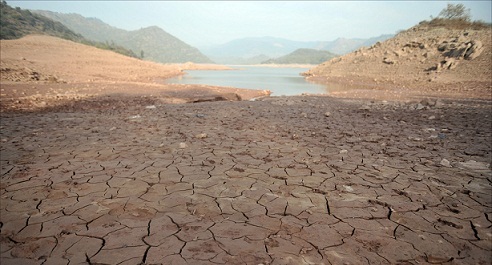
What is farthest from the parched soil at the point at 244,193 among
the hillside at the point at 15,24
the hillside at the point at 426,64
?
the hillside at the point at 15,24

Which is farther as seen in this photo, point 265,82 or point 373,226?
point 265,82

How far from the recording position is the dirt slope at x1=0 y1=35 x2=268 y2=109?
331 inches

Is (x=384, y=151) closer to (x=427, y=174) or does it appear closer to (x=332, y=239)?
(x=427, y=174)

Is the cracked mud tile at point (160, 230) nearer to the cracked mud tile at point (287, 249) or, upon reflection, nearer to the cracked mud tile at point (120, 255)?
the cracked mud tile at point (120, 255)

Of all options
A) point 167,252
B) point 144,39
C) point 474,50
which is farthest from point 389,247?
point 144,39

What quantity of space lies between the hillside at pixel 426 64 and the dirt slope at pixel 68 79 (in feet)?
33.2

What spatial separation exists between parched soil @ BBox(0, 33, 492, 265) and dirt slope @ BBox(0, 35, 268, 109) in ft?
14.1

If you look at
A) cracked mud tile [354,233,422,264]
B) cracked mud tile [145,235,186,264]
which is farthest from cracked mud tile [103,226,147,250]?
cracked mud tile [354,233,422,264]

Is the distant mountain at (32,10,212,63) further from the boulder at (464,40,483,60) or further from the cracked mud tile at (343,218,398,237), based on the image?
the cracked mud tile at (343,218,398,237)

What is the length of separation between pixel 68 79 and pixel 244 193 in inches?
602

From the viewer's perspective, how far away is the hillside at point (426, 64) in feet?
46.4

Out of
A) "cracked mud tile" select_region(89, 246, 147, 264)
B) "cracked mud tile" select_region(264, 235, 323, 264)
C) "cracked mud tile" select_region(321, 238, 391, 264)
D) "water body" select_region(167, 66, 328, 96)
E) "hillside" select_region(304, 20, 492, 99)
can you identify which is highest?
"hillside" select_region(304, 20, 492, 99)

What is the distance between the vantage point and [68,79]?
13648 millimetres

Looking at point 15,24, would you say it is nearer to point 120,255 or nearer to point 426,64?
point 120,255
